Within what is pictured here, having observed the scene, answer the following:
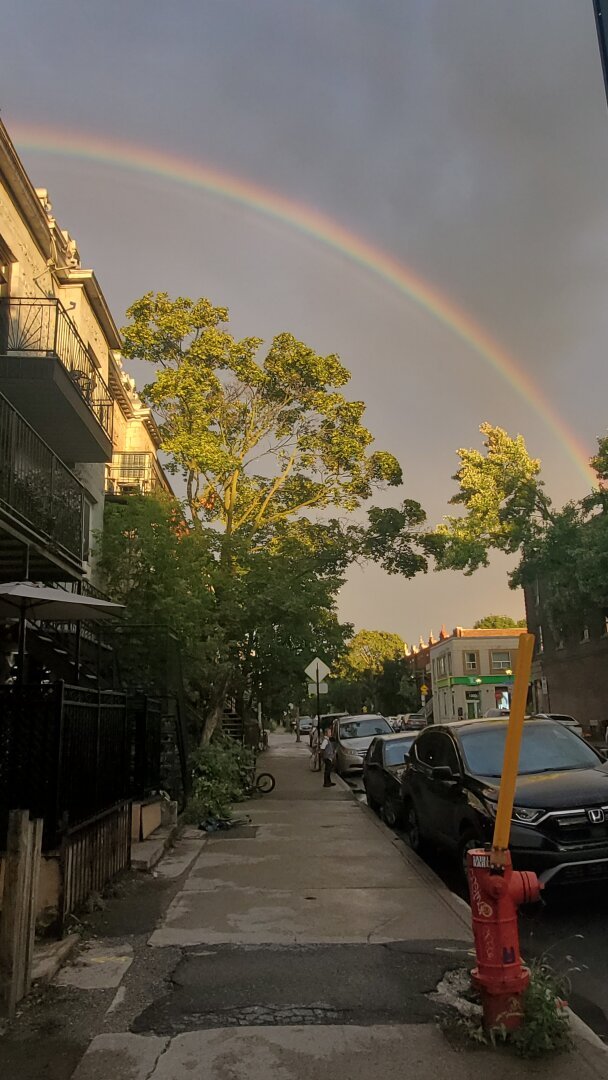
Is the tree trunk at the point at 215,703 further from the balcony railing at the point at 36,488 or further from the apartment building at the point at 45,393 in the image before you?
the balcony railing at the point at 36,488

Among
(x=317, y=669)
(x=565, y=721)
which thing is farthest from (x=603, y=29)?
(x=317, y=669)

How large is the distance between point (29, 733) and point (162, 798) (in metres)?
5.26

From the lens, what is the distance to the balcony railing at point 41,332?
493 inches

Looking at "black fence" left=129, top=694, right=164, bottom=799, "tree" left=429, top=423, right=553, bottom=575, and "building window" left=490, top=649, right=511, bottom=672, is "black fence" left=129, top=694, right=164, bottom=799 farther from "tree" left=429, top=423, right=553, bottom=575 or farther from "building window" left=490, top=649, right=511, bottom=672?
"building window" left=490, top=649, right=511, bottom=672

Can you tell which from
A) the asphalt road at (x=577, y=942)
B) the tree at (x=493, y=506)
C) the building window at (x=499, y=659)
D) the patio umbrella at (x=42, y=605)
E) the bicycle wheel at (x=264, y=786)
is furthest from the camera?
the building window at (x=499, y=659)

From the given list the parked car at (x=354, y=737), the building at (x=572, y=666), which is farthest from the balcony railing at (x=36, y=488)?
the building at (x=572, y=666)

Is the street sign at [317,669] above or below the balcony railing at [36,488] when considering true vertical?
below

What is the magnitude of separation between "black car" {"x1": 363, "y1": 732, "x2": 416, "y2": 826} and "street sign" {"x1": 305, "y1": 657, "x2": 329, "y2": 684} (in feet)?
16.5

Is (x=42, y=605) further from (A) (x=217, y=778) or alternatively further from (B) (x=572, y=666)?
(B) (x=572, y=666)

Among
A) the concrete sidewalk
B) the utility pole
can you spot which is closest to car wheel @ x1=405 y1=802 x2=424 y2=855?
the concrete sidewalk

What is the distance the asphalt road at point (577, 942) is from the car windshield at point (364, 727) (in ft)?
48.4

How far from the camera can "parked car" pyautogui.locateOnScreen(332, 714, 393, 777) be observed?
2117 centimetres

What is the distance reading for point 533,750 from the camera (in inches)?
324

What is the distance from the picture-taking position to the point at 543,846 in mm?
6488
